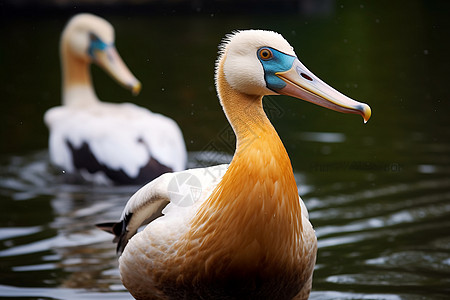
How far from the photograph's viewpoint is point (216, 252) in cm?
359

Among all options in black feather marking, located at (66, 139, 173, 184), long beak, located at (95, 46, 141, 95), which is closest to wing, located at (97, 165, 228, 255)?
black feather marking, located at (66, 139, 173, 184)

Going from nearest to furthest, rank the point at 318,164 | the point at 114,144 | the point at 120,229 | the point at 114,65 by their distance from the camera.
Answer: the point at 120,229 < the point at 114,144 < the point at 318,164 < the point at 114,65

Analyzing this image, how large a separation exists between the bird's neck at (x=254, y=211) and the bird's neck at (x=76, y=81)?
536 cm

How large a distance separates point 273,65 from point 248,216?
2.46ft

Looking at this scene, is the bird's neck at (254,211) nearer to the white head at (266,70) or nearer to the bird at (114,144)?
the white head at (266,70)

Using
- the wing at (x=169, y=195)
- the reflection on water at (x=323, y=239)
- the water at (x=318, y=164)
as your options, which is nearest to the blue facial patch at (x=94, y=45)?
the water at (x=318, y=164)

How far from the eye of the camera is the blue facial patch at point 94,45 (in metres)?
8.82

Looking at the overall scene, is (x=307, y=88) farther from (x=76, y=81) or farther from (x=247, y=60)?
(x=76, y=81)

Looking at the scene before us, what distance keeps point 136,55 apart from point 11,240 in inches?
439

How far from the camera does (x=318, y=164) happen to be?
791 cm

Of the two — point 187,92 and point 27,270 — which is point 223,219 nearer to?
point 27,270

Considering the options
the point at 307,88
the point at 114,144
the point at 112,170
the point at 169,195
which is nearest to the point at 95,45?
the point at 114,144

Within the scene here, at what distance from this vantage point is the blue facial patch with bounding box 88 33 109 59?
8820 mm

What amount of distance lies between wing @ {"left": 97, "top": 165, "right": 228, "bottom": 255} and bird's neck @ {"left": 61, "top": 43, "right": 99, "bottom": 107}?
4.60m
